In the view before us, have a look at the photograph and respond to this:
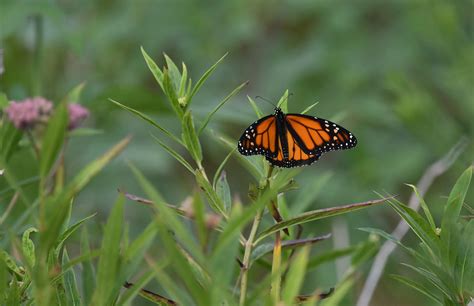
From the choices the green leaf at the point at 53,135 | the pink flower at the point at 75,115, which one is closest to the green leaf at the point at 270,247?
the green leaf at the point at 53,135

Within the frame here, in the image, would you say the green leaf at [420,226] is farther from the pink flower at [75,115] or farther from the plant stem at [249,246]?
the pink flower at [75,115]

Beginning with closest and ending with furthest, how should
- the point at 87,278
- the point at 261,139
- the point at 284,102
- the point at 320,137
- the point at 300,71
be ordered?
the point at 87,278 < the point at 284,102 < the point at 261,139 < the point at 320,137 < the point at 300,71

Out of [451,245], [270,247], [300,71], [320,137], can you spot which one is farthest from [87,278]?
[300,71]

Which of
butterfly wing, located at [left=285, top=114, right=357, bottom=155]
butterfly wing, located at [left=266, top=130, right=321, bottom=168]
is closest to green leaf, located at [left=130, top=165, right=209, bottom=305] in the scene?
butterfly wing, located at [left=266, top=130, right=321, bottom=168]

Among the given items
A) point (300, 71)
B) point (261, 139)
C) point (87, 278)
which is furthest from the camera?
point (300, 71)

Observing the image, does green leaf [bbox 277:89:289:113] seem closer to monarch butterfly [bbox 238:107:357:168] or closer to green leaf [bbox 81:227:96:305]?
monarch butterfly [bbox 238:107:357:168]

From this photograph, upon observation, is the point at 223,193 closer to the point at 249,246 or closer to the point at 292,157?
the point at 249,246

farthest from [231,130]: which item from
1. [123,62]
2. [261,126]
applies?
[261,126]
